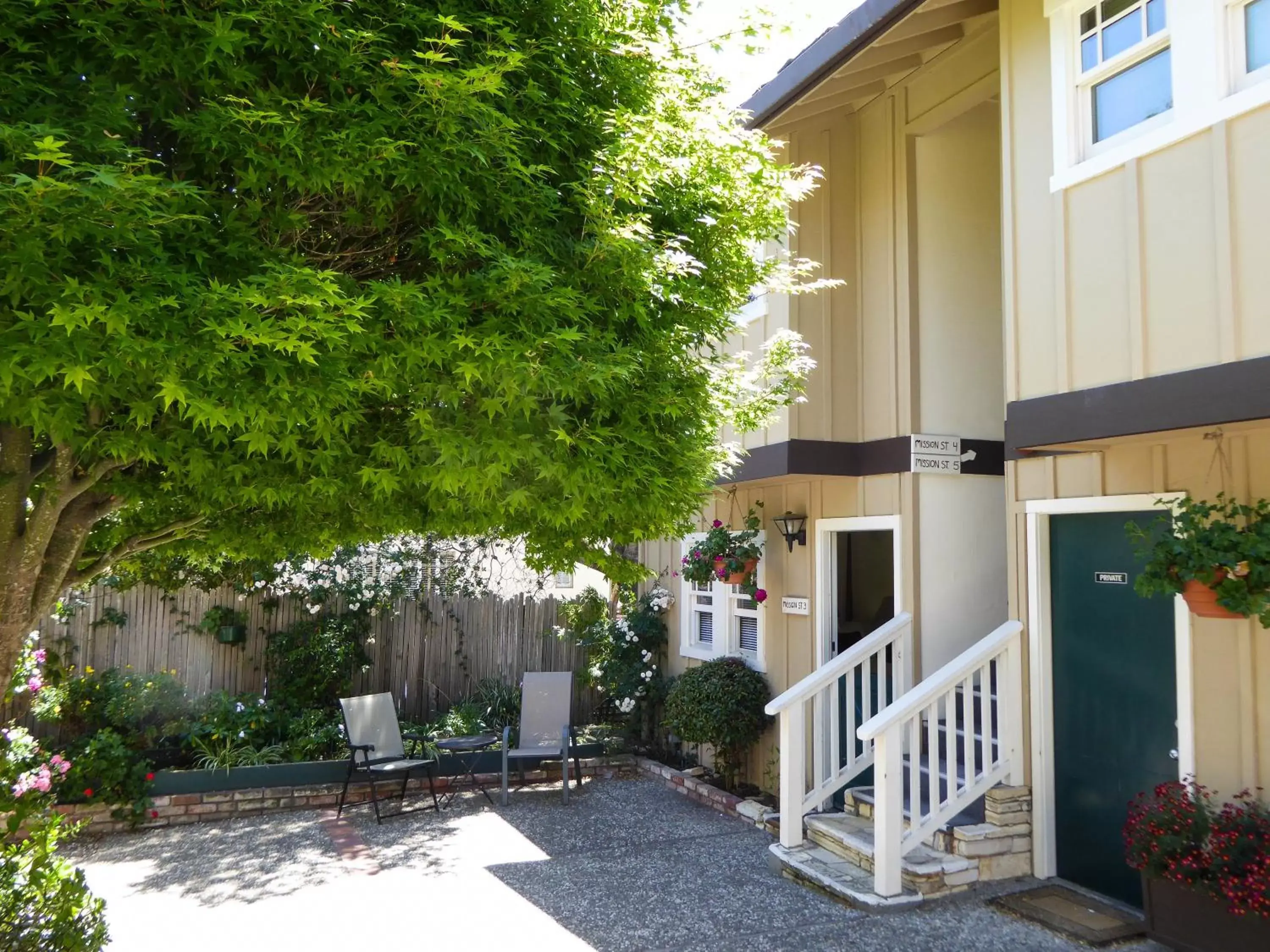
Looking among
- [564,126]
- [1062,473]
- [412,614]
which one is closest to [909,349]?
[1062,473]

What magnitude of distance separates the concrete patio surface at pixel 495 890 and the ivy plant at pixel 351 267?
8.25 ft

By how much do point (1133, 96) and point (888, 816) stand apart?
4204mm

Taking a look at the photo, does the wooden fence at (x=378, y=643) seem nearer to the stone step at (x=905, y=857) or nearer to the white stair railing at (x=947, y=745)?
the stone step at (x=905, y=857)

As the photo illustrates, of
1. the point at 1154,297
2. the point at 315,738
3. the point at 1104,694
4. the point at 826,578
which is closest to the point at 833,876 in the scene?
the point at 1104,694

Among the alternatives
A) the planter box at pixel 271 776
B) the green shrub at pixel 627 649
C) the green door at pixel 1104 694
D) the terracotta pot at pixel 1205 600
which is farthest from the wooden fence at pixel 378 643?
the terracotta pot at pixel 1205 600

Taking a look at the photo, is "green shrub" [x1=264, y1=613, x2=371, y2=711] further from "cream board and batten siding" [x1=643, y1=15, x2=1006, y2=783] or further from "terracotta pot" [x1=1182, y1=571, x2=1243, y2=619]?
"terracotta pot" [x1=1182, y1=571, x2=1243, y2=619]

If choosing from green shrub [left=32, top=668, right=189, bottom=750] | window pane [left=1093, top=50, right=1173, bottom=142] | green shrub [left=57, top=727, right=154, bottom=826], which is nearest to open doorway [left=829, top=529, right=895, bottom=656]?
window pane [left=1093, top=50, right=1173, bottom=142]

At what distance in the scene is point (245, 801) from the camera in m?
7.95

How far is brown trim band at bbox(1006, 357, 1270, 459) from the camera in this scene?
3926 mm

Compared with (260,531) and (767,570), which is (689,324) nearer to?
(260,531)

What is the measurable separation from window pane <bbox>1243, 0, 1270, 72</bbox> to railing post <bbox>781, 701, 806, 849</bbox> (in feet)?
14.7

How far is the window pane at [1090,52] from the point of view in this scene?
5.10 metres

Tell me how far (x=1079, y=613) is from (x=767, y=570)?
324 centimetres

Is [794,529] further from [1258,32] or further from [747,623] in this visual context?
[1258,32]
